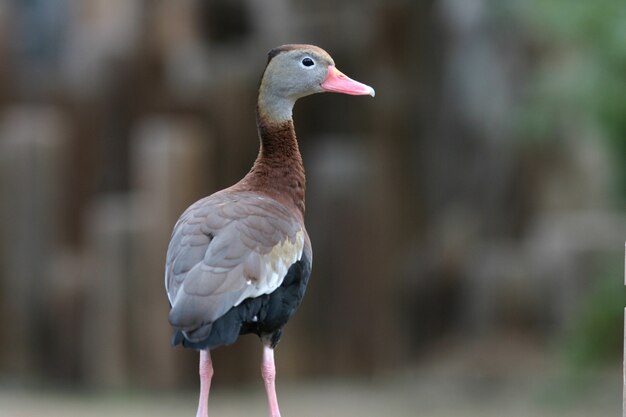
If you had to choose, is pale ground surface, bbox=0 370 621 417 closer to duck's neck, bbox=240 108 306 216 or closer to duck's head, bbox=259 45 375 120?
duck's neck, bbox=240 108 306 216

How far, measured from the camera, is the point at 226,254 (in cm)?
410

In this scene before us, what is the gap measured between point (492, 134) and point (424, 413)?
2639 millimetres

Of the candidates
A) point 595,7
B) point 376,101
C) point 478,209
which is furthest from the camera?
point 478,209

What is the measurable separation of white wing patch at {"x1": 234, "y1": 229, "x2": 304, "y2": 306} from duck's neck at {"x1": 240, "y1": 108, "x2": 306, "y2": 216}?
34 cm

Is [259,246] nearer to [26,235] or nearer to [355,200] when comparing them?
[355,200]

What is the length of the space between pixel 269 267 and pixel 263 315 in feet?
0.53

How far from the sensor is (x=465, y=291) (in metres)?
10.0

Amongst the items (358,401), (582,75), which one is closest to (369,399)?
(358,401)

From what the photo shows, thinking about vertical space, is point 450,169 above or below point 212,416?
above

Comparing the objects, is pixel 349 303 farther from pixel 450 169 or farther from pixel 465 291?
pixel 450 169

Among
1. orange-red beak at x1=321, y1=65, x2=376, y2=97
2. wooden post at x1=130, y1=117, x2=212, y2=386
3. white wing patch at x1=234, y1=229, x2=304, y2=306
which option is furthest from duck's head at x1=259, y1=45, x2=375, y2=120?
wooden post at x1=130, y1=117, x2=212, y2=386

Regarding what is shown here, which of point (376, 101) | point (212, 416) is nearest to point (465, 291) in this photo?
point (376, 101)

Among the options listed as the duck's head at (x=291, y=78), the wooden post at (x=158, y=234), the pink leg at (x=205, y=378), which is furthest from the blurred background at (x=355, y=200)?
the pink leg at (x=205, y=378)

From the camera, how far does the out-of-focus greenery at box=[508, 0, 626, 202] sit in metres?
8.27
